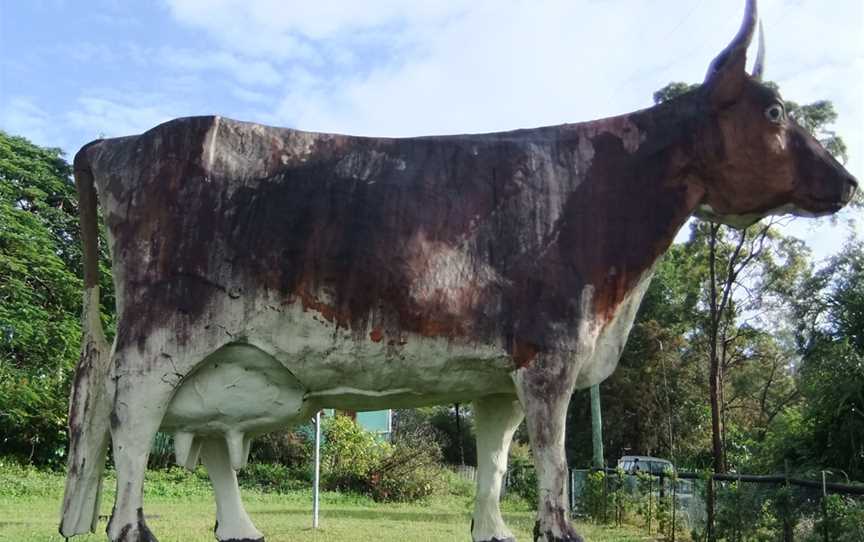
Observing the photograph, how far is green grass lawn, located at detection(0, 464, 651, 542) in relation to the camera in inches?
438

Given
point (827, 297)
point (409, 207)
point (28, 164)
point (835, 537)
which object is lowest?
point (835, 537)

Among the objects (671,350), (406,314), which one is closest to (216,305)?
(406,314)

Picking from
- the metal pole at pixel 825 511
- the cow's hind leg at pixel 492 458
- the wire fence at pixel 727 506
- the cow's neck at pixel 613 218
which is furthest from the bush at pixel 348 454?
the cow's neck at pixel 613 218

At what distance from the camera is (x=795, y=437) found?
14.4 m

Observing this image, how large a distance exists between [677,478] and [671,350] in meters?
22.2

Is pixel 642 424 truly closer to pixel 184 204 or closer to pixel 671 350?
pixel 671 350

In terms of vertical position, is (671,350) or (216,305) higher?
(671,350)

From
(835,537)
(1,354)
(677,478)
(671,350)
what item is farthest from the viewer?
(671,350)

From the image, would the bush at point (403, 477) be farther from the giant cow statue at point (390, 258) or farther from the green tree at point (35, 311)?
the giant cow statue at point (390, 258)

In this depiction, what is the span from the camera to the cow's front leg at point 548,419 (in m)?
4.77

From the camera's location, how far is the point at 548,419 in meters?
4.81

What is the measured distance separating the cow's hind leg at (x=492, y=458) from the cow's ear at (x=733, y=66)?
248 centimetres

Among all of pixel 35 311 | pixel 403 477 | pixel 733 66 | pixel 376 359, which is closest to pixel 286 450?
pixel 403 477

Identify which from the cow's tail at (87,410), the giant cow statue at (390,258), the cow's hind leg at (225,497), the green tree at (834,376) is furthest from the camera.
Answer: the green tree at (834,376)
